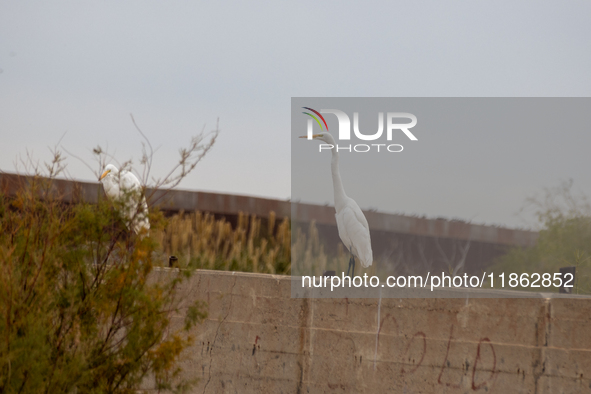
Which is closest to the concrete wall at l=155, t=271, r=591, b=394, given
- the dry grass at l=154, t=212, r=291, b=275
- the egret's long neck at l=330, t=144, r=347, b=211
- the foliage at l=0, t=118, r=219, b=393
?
the foliage at l=0, t=118, r=219, b=393

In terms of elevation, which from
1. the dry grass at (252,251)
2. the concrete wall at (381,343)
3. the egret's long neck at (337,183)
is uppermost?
the egret's long neck at (337,183)

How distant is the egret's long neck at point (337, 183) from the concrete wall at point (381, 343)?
1.40 meters

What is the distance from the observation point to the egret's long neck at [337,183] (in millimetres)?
5762

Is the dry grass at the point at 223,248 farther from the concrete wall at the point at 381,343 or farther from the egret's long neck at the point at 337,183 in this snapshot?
the concrete wall at the point at 381,343

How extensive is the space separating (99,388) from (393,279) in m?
2.77

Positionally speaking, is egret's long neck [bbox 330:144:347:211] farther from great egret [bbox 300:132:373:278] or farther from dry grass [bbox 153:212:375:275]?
dry grass [bbox 153:212:375:275]

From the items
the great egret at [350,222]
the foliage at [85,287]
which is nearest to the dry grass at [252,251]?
the great egret at [350,222]

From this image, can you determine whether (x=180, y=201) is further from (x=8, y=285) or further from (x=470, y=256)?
(x=8, y=285)

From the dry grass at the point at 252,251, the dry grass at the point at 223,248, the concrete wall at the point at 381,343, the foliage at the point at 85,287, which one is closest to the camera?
the foliage at the point at 85,287

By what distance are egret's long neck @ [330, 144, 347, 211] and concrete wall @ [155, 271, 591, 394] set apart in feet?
4.60

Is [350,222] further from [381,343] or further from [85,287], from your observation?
[85,287]

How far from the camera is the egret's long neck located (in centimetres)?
576

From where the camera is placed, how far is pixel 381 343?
14.7ft

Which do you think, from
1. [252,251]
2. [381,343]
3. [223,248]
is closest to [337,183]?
[381,343]
